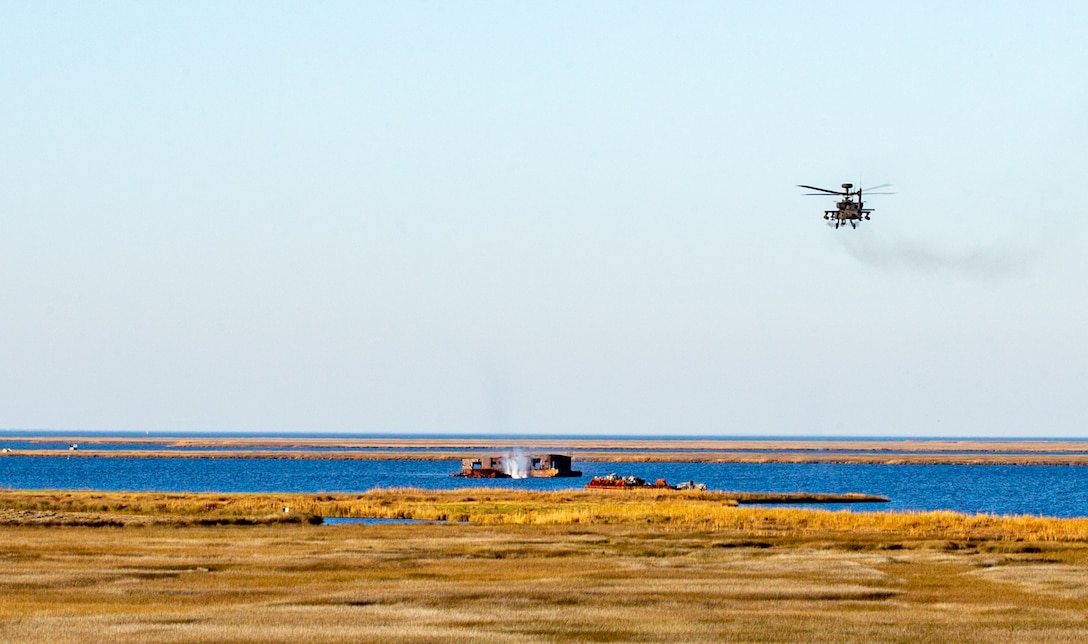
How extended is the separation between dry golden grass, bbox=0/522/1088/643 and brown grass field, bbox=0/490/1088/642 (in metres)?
0.15

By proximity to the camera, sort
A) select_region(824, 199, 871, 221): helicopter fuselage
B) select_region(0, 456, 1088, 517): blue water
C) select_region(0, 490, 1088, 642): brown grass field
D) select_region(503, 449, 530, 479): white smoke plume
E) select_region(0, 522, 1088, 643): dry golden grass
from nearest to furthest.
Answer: select_region(0, 522, 1088, 643): dry golden grass < select_region(0, 490, 1088, 642): brown grass field < select_region(824, 199, 871, 221): helicopter fuselage < select_region(0, 456, 1088, 517): blue water < select_region(503, 449, 530, 479): white smoke plume

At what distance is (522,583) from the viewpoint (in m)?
52.1

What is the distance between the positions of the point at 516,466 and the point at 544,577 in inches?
4989

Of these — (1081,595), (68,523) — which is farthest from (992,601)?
(68,523)

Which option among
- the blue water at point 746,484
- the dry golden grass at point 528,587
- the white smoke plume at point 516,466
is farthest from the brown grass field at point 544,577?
the white smoke plume at point 516,466

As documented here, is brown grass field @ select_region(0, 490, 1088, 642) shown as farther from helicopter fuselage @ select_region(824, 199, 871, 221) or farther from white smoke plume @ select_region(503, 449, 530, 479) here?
white smoke plume @ select_region(503, 449, 530, 479)

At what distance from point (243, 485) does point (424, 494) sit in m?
49.1

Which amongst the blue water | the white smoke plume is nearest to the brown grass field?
the blue water

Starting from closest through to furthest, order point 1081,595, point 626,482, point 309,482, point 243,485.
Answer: point 1081,595, point 626,482, point 243,485, point 309,482

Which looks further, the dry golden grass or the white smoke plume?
the white smoke plume

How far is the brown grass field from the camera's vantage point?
4138 cm

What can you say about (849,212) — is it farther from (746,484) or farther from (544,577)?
(746,484)

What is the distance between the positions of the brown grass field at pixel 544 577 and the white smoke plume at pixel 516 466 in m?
85.6

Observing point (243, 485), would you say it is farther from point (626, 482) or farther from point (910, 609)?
point (910, 609)
